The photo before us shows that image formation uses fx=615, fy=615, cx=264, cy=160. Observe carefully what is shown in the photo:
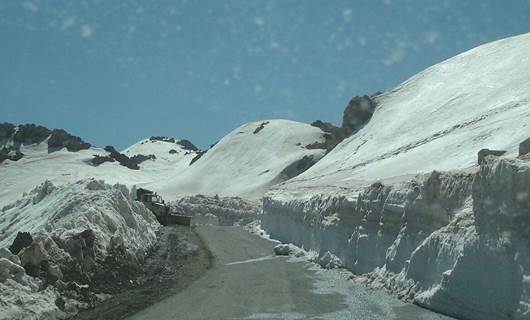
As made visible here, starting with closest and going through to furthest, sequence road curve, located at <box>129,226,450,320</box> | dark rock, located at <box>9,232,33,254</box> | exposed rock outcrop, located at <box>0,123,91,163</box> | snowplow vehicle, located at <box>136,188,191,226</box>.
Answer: road curve, located at <box>129,226,450,320</box> < dark rock, located at <box>9,232,33,254</box> < snowplow vehicle, located at <box>136,188,191,226</box> < exposed rock outcrop, located at <box>0,123,91,163</box>

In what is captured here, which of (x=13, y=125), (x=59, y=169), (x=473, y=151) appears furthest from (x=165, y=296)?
(x=13, y=125)

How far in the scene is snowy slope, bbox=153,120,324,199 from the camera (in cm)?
9859

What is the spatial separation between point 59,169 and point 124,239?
96032 millimetres

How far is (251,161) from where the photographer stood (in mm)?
114750

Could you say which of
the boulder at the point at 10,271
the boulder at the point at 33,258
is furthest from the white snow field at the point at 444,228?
the boulder at the point at 10,271

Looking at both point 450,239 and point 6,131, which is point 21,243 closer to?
point 450,239

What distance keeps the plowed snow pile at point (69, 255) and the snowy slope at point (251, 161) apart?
6425 centimetres

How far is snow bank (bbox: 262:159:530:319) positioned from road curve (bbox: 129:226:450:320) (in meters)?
0.64

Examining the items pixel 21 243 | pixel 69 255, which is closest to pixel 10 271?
pixel 69 255

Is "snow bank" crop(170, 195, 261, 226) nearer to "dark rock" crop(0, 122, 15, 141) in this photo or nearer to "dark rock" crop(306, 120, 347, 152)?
"dark rock" crop(306, 120, 347, 152)

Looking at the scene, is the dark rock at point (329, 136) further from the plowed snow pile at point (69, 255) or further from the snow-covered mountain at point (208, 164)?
the plowed snow pile at point (69, 255)

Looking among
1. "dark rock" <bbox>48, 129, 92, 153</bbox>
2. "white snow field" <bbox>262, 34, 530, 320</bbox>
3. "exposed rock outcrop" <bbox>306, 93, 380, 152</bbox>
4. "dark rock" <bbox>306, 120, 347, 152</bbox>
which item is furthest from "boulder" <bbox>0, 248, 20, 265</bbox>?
"dark rock" <bbox>48, 129, 92, 153</bbox>

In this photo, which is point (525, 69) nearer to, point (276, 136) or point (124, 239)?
point (124, 239)

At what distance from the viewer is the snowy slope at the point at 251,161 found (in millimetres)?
98594
